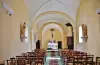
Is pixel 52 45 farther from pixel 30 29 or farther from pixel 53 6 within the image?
pixel 53 6

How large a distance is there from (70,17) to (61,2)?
2.81 m

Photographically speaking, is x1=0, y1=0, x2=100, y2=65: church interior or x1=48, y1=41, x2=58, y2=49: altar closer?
x1=0, y1=0, x2=100, y2=65: church interior

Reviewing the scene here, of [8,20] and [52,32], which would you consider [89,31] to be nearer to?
[8,20]

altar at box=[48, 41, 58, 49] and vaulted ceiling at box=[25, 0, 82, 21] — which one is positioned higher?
vaulted ceiling at box=[25, 0, 82, 21]

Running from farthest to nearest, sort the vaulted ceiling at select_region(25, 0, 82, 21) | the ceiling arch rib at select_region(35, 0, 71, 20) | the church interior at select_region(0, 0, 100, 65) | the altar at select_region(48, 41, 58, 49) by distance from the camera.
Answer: the altar at select_region(48, 41, 58, 49) < the ceiling arch rib at select_region(35, 0, 71, 20) < the vaulted ceiling at select_region(25, 0, 82, 21) < the church interior at select_region(0, 0, 100, 65)

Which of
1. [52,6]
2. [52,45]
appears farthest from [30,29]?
[52,45]

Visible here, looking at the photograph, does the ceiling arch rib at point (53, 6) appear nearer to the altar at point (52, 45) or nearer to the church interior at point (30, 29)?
the church interior at point (30, 29)

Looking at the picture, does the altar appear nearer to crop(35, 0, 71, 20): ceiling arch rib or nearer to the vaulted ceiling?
crop(35, 0, 71, 20): ceiling arch rib

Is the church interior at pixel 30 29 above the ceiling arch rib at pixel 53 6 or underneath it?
underneath

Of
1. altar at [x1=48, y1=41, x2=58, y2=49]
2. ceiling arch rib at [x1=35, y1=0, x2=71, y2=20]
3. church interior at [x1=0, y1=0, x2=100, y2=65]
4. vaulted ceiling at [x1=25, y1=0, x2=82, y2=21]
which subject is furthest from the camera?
altar at [x1=48, y1=41, x2=58, y2=49]

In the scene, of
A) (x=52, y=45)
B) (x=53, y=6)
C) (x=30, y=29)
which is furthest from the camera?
(x=52, y=45)

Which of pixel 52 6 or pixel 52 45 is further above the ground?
pixel 52 6

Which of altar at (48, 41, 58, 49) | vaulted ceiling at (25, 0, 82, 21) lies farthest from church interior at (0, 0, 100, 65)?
altar at (48, 41, 58, 49)

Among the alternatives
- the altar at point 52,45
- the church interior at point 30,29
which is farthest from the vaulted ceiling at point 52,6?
the altar at point 52,45
